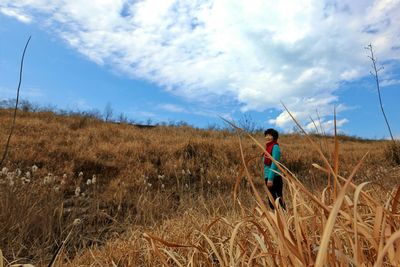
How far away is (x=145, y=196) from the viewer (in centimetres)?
553

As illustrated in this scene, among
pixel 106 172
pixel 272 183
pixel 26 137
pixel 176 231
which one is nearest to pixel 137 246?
pixel 176 231

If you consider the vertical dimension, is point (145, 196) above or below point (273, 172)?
below

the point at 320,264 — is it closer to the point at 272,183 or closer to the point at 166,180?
the point at 272,183

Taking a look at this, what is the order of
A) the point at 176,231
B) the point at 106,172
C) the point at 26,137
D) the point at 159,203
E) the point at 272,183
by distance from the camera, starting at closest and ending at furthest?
the point at 176,231
the point at 159,203
the point at 272,183
the point at 106,172
the point at 26,137

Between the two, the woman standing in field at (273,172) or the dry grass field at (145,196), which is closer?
the dry grass field at (145,196)

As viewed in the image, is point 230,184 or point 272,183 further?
point 230,184

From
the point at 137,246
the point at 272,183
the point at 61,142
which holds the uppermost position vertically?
the point at 61,142

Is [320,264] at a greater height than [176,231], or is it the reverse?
[320,264]

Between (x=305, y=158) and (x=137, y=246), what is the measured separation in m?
11.4

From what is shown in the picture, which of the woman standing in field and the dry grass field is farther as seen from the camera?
the woman standing in field

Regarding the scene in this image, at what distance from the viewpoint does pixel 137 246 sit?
3535 millimetres

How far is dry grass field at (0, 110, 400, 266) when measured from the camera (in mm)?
1965

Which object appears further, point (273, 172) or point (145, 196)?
point (273, 172)

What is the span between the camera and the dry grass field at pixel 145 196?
77.4 inches
